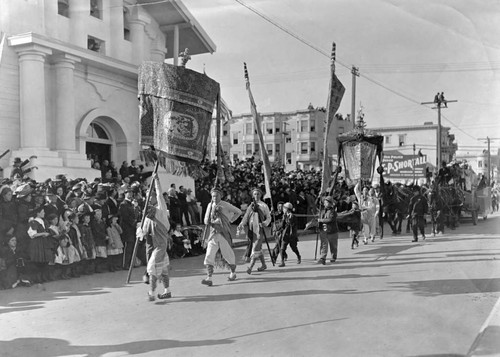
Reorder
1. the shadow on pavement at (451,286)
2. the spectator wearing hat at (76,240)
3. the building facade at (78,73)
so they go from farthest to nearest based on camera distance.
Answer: the building facade at (78,73) → the spectator wearing hat at (76,240) → the shadow on pavement at (451,286)

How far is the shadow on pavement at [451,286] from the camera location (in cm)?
702

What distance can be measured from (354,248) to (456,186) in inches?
309

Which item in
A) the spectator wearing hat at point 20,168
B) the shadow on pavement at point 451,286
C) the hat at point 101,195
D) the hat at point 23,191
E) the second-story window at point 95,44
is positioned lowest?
the shadow on pavement at point 451,286

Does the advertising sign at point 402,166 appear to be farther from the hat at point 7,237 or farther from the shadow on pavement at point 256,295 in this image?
the hat at point 7,237

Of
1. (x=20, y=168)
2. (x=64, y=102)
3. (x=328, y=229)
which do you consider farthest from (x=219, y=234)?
(x=64, y=102)

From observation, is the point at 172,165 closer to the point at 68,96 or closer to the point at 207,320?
the point at 207,320

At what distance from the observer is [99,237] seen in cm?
915

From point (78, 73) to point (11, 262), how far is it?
8586 millimetres

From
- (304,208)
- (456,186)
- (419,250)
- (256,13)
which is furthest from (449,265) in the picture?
(456,186)

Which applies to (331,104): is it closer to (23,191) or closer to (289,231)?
(289,231)

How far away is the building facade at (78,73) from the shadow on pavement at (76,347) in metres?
5.92

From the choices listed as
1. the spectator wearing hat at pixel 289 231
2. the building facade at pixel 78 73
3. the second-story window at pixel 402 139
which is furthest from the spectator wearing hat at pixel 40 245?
the second-story window at pixel 402 139

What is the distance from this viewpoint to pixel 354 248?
41.4 ft

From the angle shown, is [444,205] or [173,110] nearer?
[173,110]
